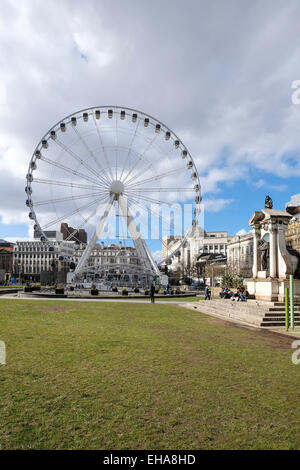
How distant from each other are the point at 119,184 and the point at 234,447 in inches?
1552

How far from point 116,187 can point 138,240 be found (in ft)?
25.8

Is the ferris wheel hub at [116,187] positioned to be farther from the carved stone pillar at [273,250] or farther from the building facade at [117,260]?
the carved stone pillar at [273,250]

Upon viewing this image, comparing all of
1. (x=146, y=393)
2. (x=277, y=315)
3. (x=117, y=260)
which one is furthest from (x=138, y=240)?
(x=117, y=260)

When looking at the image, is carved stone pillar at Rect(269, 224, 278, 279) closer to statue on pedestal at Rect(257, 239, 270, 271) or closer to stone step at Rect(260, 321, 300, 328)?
statue on pedestal at Rect(257, 239, 270, 271)

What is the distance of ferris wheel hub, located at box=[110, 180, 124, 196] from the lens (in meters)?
41.9

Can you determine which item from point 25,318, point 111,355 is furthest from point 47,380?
point 25,318

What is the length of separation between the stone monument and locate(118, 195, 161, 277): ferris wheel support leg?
23.2 m

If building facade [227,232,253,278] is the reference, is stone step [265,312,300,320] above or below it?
below

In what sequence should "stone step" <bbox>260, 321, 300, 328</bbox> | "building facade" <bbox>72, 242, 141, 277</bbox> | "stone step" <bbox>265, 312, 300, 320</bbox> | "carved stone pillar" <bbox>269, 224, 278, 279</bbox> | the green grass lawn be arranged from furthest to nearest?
1. "building facade" <bbox>72, 242, 141, 277</bbox>
2. "carved stone pillar" <bbox>269, 224, 278, 279</bbox>
3. "stone step" <bbox>265, 312, 300, 320</bbox>
4. "stone step" <bbox>260, 321, 300, 328</bbox>
5. the green grass lawn

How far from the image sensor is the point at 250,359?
8469 millimetres

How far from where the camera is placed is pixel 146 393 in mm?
5934

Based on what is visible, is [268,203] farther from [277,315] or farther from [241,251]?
[241,251]

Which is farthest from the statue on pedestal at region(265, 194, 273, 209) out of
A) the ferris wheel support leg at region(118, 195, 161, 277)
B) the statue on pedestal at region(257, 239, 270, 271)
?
the ferris wheel support leg at region(118, 195, 161, 277)
